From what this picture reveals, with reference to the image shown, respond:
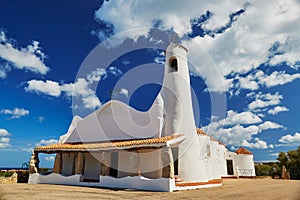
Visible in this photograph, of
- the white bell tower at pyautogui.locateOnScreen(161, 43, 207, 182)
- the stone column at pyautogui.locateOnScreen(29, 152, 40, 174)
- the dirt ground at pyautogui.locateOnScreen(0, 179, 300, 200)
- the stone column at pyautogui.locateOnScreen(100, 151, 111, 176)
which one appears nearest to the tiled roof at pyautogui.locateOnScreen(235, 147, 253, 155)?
the white bell tower at pyautogui.locateOnScreen(161, 43, 207, 182)

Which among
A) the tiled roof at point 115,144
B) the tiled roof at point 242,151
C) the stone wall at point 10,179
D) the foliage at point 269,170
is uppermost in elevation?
the tiled roof at point 242,151

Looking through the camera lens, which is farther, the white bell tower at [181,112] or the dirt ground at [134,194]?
the white bell tower at [181,112]

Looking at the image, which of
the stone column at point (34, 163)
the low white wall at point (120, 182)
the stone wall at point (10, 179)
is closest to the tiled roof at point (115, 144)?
the stone column at point (34, 163)

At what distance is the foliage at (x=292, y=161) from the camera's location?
2664 centimetres

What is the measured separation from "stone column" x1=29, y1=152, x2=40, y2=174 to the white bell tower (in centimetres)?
905

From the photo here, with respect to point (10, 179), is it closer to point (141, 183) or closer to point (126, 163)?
point (126, 163)

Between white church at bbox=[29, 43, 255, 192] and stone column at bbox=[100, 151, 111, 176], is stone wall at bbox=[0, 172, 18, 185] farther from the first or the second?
stone column at bbox=[100, 151, 111, 176]

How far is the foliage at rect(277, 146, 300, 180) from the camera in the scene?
26.6 meters

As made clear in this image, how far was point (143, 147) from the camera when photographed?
13016 millimetres

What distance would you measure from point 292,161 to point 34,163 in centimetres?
2595

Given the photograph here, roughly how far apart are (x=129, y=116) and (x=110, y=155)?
2.70m

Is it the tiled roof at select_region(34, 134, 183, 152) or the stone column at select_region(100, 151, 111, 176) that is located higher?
the tiled roof at select_region(34, 134, 183, 152)

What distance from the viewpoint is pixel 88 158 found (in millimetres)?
16766

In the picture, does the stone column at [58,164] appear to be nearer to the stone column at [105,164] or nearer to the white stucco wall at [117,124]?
the white stucco wall at [117,124]
